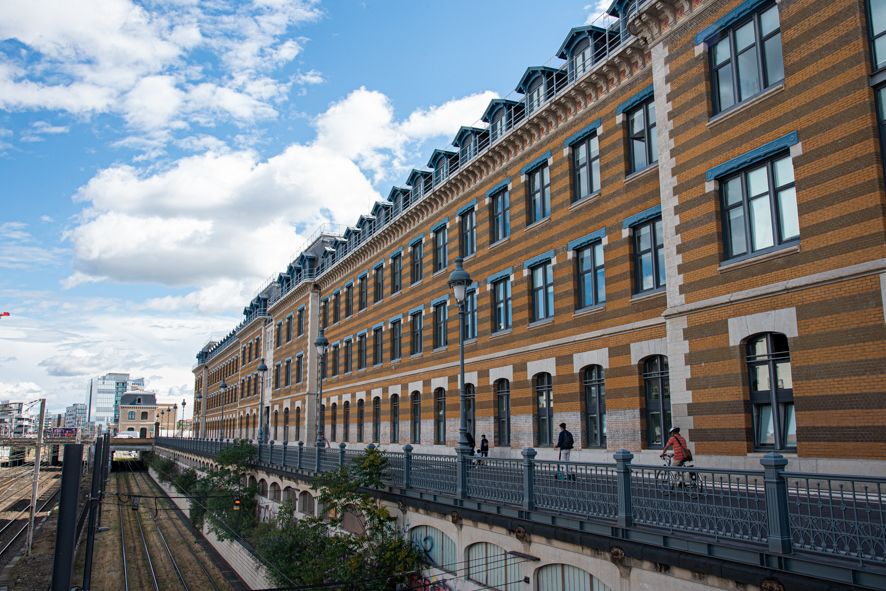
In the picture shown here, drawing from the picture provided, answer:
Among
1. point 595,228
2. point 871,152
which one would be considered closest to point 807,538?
point 871,152

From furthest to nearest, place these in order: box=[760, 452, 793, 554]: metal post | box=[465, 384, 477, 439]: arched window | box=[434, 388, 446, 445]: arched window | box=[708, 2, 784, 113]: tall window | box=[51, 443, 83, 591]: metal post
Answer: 1. box=[434, 388, 446, 445]: arched window
2. box=[465, 384, 477, 439]: arched window
3. box=[708, 2, 784, 113]: tall window
4. box=[760, 452, 793, 554]: metal post
5. box=[51, 443, 83, 591]: metal post

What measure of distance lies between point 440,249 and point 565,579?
2006 cm

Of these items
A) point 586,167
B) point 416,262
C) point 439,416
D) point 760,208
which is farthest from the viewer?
point 416,262

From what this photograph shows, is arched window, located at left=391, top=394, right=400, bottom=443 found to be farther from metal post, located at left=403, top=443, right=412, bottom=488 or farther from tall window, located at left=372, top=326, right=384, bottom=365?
metal post, located at left=403, top=443, right=412, bottom=488

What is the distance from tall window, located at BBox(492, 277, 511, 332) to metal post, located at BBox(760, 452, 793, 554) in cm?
1637

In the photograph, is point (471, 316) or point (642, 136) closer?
point (642, 136)

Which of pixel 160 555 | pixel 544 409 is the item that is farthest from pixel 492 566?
pixel 160 555

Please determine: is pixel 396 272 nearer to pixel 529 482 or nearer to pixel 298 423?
pixel 298 423

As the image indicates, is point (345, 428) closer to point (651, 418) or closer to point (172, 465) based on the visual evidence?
point (651, 418)

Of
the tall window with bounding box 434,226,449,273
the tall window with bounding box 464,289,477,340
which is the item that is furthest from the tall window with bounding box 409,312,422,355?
the tall window with bounding box 464,289,477,340

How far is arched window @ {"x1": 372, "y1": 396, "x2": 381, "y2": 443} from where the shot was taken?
3528 centimetres

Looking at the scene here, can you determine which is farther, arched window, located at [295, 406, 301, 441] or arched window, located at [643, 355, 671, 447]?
arched window, located at [295, 406, 301, 441]

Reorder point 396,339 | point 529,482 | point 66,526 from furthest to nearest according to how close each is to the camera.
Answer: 1. point 396,339
2. point 529,482
3. point 66,526

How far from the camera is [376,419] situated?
35.7m
